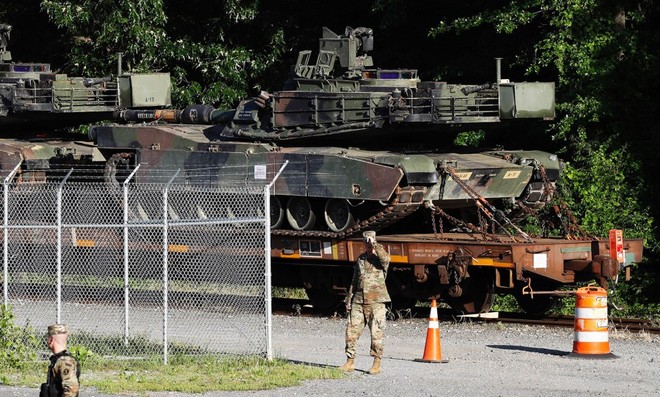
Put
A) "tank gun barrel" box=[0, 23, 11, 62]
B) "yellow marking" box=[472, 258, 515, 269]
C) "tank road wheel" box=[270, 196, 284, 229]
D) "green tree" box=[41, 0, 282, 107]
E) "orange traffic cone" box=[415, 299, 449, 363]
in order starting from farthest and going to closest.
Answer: "green tree" box=[41, 0, 282, 107]
"tank gun barrel" box=[0, 23, 11, 62]
"tank road wheel" box=[270, 196, 284, 229]
"yellow marking" box=[472, 258, 515, 269]
"orange traffic cone" box=[415, 299, 449, 363]

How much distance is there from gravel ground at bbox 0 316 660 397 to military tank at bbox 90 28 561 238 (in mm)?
1993

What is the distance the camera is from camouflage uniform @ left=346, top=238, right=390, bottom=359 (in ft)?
51.9

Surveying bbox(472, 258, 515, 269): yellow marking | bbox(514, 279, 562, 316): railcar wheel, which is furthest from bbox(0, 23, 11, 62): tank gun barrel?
bbox(472, 258, 515, 269): yellow marking

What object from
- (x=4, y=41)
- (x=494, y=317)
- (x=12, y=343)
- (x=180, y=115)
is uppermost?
(x=4, y=41)

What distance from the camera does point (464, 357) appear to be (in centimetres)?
1750

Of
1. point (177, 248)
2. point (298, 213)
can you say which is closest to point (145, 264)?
point (177, 248)

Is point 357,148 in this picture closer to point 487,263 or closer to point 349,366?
point 487,263

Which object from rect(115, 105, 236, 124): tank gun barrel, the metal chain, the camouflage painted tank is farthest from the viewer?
the camouflage painted tank

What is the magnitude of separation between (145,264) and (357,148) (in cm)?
383

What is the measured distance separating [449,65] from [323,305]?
890 centimetres

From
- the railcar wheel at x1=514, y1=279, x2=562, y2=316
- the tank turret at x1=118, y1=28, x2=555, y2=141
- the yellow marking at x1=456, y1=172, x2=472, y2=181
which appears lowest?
the railcar wheel at x1=514, y1=279, x2=562, y2=316

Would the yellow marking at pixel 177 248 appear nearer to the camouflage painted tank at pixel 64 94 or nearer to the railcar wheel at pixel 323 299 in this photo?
the railcar wheel at pixel 323 299

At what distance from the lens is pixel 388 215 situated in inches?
851

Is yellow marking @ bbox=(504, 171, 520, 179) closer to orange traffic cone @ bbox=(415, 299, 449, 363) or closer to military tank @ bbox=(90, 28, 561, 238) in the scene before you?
military tank @ bbox=(90, 28, 561, 238)
